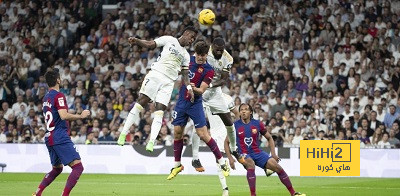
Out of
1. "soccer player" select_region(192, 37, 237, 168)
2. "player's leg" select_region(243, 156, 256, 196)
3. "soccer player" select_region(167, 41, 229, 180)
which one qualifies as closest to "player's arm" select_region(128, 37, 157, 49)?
"soccer player" select_region(167, 41, 229, 180)

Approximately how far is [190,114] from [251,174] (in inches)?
67.0

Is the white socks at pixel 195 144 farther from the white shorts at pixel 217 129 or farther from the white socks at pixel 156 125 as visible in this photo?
the white shorts at pixel 217 129

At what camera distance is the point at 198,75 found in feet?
59.7

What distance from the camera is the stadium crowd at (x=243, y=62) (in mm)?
28938

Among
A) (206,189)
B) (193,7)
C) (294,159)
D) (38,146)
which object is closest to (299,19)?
(193,7)

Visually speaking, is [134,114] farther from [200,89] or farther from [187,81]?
[200,89]

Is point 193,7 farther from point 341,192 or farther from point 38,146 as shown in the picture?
point 341,192

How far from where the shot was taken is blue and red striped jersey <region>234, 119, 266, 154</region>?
720 inches

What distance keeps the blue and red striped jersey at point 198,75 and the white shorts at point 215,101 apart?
135 centimetres

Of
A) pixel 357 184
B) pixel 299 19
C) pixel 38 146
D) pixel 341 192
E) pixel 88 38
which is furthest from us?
pixel 88 38

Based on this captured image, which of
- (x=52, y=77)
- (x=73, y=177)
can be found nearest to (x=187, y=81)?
(x=52, y=77)

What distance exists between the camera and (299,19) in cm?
3259

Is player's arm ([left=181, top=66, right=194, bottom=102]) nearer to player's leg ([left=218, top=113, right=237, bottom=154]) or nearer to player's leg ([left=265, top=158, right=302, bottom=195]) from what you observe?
player's leg ([left=218, top=113, right=237, bottom=154])

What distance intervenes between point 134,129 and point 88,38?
695 centimetres
